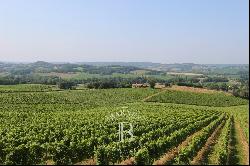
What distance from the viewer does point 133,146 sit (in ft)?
137

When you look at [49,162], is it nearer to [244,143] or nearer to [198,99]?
[244,143]

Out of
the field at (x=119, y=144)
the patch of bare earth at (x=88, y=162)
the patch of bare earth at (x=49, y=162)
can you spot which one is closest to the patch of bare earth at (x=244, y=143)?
the field at (x=119, y=144)

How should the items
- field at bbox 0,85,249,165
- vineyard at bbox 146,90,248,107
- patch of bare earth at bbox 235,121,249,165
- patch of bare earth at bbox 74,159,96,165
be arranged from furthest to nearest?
vineyard at bbox 146,90,248,107 → patch of bare earth at bbox 235,121,249,165 → field at bbox 0,85,249,165 → patch of bare earth at bbox 74,159,96,165

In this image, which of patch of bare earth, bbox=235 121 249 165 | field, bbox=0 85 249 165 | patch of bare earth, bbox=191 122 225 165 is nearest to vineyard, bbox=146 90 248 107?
field, bbox=0 85 249 165

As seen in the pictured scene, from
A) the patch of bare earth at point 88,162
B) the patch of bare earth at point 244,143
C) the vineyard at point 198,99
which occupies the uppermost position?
the patch of bare earth at point 88,162

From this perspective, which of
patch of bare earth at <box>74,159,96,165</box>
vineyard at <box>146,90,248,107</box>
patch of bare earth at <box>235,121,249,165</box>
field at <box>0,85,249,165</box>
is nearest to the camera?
patch of bare earth at <box>74,159,96,165</box>

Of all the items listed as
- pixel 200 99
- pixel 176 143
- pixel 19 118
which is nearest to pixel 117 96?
pixel 200 99

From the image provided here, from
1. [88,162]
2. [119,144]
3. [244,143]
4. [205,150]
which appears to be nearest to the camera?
[88,162]

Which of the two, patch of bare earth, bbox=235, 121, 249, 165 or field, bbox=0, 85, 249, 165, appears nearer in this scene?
field, bbox=0, 85, 249, 165

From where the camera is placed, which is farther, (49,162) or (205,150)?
(205,150)

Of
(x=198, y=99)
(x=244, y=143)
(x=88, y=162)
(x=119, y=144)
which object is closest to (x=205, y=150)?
(x=244, y=143)

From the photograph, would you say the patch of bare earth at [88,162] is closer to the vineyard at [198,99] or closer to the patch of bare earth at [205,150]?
the patch of bare earth at [205,150]

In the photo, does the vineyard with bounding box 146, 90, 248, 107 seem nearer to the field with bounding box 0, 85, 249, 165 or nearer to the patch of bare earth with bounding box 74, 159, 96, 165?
the field with bounding box 0, 85, 249, 165

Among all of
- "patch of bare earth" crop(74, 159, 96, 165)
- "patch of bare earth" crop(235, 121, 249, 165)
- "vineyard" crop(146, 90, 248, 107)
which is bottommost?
"vineyard" crop(146, 90, 248, 107)
